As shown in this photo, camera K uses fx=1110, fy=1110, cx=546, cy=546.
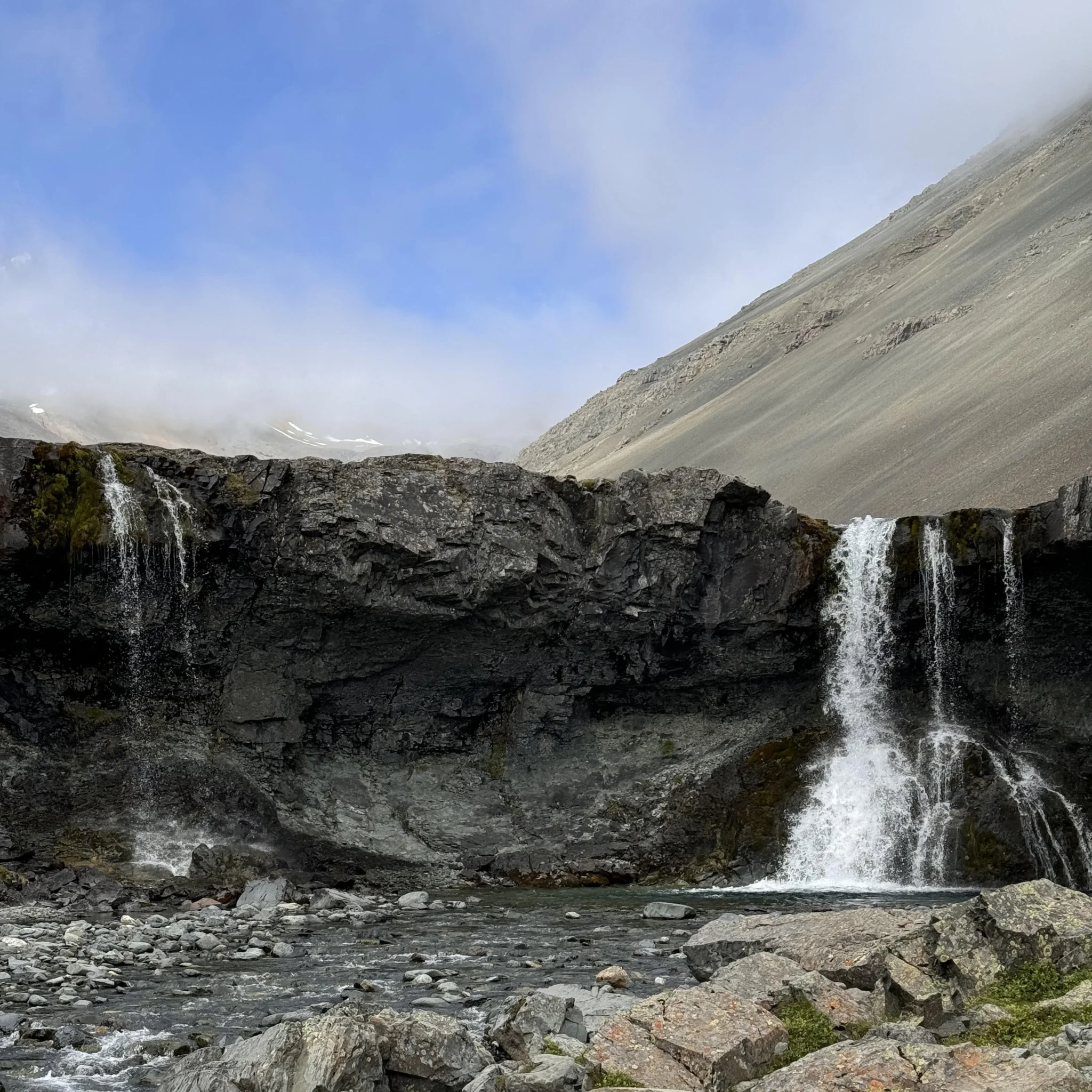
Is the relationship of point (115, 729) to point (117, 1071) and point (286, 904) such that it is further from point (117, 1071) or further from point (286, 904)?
point (117, 1071)

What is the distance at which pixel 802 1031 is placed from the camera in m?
11.1

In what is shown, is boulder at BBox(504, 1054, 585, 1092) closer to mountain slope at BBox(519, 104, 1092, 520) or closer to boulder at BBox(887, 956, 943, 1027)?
boulder at BBox(887, 956, 943, 1027)

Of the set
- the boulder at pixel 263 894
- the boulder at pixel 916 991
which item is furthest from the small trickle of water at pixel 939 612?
the boulder at pixel 916 991

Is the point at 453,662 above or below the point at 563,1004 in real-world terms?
above

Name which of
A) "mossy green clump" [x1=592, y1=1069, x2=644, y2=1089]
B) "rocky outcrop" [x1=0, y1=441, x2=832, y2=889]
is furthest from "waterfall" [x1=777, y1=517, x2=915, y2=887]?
"mossy green clump" [x1=592, y1=1069, x2=644, y2=1089]

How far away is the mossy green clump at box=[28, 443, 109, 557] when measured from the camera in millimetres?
28188

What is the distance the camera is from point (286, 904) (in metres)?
23.7

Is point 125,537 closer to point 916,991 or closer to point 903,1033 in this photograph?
point 916,991

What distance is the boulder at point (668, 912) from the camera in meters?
22.4

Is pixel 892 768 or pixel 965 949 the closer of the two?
pixel 965 949

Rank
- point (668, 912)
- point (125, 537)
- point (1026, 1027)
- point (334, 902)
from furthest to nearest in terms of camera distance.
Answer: point (125, 537) → point (334, 902) → point (668, 912) → point (1026, 1027)

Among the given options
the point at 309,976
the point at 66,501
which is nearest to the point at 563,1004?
the point at 309,976

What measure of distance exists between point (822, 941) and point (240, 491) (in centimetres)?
2116

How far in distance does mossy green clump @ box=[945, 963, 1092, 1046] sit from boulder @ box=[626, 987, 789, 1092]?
1.74 meters
